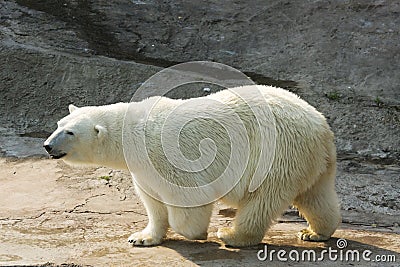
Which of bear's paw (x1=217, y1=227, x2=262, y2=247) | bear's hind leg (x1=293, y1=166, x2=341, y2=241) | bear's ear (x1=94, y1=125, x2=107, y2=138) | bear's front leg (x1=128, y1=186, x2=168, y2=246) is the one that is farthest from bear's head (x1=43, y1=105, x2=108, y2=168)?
bear's hind leg (x1=293, y1=166, x2=341, y2=241)

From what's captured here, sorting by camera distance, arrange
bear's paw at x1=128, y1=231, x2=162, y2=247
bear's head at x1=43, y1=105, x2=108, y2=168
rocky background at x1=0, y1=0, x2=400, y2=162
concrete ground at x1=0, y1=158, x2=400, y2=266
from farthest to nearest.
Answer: rocky background at x1=0, y1=0, x2=400, y2=162
bear's paw at x1=128, y1=231, x2=162, y2=247
bear's head at x1=43, y1=105, x2=108, y2=168
concrete ground at x1=0, y1=158, x2=400, y2=266

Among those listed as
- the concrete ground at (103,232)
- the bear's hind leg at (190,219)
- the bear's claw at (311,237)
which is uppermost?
the bear's hind leg at (190,219)

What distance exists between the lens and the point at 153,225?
4371 millimetres

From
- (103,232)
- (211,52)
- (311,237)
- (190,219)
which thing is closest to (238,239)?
(190,219)

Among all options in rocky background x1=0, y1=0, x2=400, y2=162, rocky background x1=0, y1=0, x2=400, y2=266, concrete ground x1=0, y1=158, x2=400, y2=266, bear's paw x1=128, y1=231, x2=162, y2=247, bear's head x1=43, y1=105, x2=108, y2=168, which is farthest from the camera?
rocky background x1=0, y1=0, x2=400, y2=162

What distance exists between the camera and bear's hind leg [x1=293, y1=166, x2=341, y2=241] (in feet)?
14.4

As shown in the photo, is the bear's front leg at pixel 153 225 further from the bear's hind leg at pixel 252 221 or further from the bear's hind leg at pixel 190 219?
the bear's hind leg at pixel 252 221

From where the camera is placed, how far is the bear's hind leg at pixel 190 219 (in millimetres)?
4195

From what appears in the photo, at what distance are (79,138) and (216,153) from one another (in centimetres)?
87

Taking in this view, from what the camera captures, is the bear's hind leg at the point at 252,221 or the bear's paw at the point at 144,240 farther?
the bear's paw at the point at 144,240

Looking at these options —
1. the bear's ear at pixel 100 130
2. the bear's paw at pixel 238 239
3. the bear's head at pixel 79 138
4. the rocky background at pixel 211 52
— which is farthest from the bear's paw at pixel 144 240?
the rocky background at pixel 211 52

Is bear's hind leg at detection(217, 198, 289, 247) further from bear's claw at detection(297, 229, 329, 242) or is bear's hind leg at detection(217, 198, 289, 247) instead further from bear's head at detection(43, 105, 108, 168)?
bear's head at detection(43, 105, 108, 168)

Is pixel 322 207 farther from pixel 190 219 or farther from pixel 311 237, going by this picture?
pixel 190 219

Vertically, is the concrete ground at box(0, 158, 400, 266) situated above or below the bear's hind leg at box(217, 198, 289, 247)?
below
